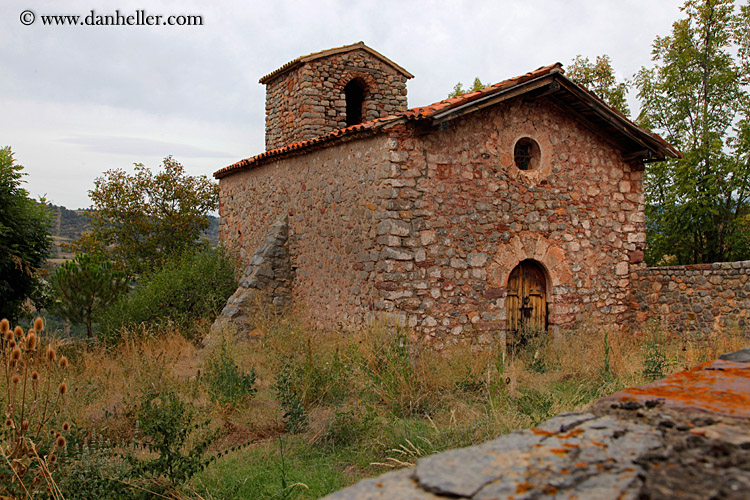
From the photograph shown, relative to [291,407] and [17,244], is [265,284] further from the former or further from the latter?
[291,407]

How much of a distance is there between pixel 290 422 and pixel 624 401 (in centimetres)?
457

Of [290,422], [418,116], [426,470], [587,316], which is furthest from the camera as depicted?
[587,316]

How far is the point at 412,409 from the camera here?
20.0ft

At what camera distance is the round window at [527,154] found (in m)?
10.0

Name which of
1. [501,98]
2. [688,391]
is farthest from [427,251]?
[688,391]

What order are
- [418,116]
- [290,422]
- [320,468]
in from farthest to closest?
[418,116] < [290,422] < [320,468]

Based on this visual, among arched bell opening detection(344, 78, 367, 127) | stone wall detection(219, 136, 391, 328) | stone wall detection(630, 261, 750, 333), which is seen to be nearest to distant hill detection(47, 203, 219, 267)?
arched bell opening detection(344, 78, 367, 127)

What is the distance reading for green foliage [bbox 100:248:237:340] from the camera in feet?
39.4

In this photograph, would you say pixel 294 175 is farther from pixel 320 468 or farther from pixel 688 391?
pixel 688 391

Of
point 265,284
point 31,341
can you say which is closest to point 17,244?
point 265,284

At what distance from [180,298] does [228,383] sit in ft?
21.1

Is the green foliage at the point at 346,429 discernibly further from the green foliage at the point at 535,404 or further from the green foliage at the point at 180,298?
the green foliage at the point at 180,298

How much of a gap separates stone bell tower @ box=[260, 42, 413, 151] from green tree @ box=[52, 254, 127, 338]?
541cm

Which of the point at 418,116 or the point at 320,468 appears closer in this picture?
the point at 320,468
